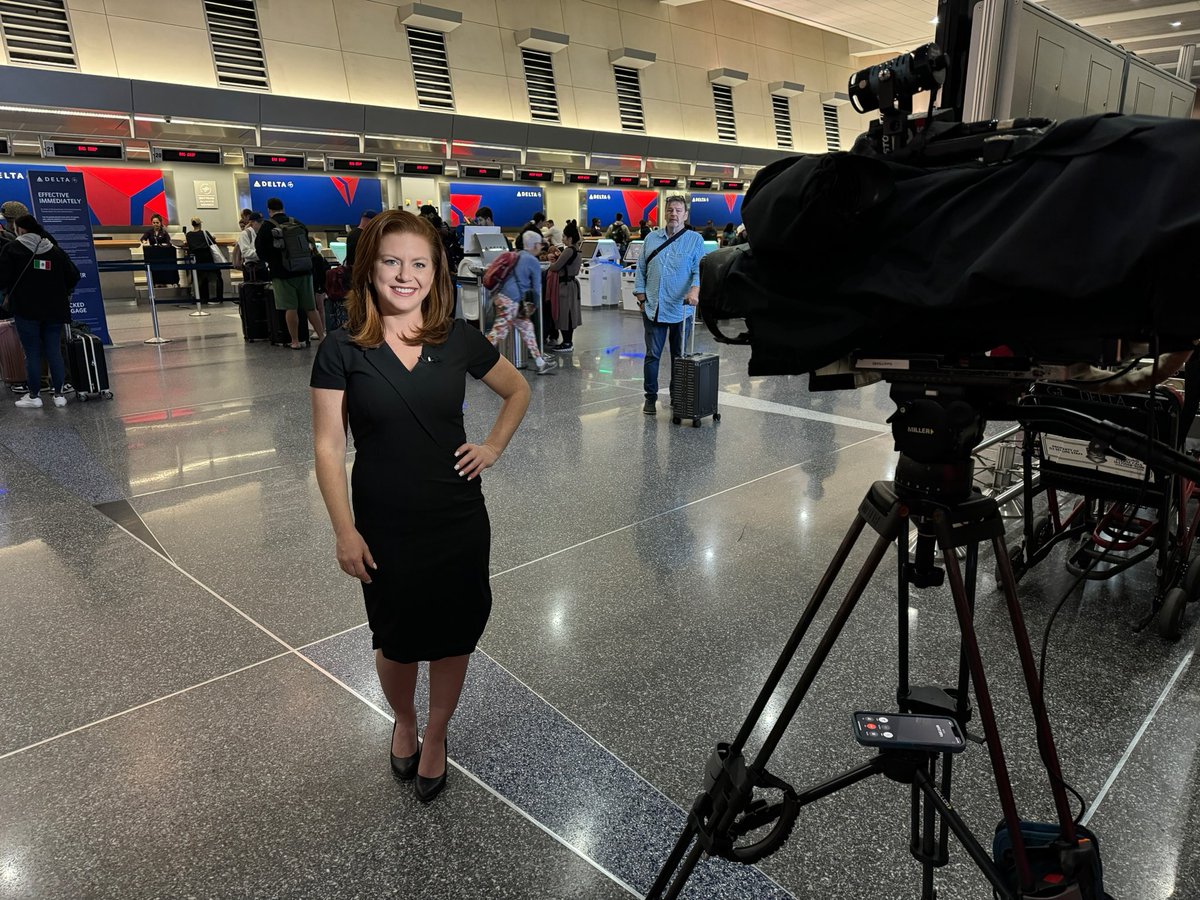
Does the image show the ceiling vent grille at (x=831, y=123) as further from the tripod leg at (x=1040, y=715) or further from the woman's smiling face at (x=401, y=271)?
the tripod leg at (x=1040, y=715)

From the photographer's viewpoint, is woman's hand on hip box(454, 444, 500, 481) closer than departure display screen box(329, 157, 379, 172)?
Yes

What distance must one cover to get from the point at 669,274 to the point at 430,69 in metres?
12.6

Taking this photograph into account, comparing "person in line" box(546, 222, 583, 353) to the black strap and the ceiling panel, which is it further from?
the ceiling panel

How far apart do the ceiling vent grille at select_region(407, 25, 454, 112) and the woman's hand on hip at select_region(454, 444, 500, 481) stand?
15.9 metres

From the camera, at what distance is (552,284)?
32.1ft

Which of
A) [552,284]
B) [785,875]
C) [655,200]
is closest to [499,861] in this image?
[785,875]

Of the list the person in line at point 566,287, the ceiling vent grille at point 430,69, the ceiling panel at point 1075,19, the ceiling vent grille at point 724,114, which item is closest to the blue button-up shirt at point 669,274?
the person in line at point 566,287

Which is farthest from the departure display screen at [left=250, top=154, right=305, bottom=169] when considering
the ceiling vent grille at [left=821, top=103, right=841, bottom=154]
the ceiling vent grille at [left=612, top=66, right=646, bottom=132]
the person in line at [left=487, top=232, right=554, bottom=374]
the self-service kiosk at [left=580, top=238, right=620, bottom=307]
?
the ceiling vent grille at [left=821, top=103, right=841, bottom=154]

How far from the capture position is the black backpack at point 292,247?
970 cm

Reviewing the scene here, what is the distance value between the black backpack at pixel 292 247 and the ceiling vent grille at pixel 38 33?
19.1 ft

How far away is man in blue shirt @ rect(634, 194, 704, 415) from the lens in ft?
19.6

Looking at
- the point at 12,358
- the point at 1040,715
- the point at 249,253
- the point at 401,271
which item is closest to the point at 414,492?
the point at 401,271

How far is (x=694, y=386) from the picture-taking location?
241 inches

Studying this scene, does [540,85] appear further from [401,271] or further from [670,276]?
[401,271]
